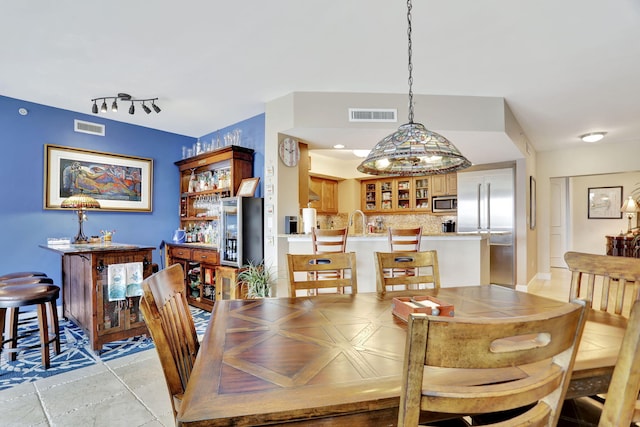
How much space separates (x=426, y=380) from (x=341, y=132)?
3382mm

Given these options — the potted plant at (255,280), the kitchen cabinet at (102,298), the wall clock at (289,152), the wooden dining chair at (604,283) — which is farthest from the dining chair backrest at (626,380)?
the wall clock at (289,152)

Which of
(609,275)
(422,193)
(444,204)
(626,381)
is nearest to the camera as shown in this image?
(626,381)

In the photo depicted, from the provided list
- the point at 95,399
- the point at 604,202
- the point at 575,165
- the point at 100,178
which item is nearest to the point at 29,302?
the point at 95,399

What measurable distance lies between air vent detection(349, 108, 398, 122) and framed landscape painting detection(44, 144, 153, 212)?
3420 mm

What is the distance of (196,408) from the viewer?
2.57 feet

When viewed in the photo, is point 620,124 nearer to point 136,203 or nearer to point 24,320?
point 136,203

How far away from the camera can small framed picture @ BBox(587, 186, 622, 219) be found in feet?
25.0

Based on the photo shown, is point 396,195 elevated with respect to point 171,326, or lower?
elevated

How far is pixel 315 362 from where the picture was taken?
1055 millimetres

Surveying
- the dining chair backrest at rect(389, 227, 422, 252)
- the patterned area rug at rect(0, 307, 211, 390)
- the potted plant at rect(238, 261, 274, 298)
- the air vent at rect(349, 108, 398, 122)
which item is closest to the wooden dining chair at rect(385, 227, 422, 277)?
the dining chair backrest at rect(389, 227, 422, 252)

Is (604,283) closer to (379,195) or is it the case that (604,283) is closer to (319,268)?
(319,268)

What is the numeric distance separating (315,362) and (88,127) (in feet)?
16.6

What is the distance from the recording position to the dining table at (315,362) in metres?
0.81

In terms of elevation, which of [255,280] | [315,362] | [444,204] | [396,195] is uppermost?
[396,195]
